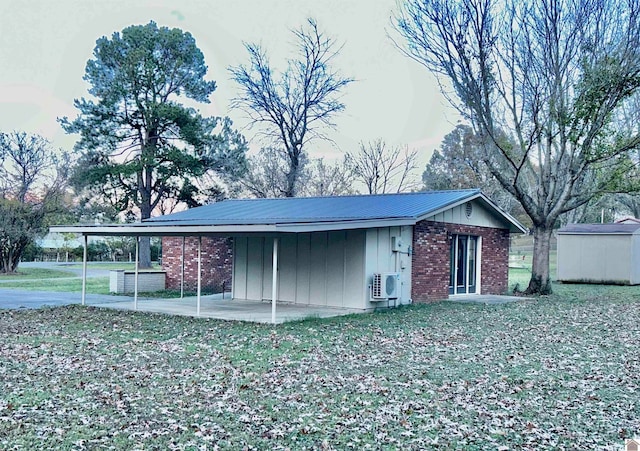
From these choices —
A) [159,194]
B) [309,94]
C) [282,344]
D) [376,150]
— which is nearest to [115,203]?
[159,194]

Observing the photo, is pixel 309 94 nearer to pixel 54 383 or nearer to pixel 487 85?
pixel 487 85

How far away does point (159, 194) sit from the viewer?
2688 cm

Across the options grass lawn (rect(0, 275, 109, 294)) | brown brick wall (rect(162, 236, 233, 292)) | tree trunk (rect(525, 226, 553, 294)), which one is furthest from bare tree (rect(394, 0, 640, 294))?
grass lawn (rect(0, 275, 109, 294))

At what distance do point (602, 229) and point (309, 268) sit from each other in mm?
14460

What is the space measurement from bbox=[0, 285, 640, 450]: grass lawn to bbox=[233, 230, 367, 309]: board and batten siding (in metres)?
2.16

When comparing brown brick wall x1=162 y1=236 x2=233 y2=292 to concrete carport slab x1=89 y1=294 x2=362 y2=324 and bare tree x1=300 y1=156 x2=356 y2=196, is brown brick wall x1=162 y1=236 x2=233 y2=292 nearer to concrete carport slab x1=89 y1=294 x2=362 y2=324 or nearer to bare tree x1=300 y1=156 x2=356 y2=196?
concrete carport slab x1=89 y1=294 x2=362 y2=324

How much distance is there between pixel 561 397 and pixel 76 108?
2441 cm

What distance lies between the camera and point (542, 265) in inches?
672

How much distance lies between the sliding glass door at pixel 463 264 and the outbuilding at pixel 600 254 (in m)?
7.85

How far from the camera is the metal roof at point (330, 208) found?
12578 millimetres

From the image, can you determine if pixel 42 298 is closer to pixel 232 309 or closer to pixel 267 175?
pixel 232 309

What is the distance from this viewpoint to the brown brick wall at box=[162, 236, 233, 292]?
57.8 ft

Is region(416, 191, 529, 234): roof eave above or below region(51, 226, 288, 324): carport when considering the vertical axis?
above

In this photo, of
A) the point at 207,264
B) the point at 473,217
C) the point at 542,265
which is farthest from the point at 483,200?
the point at 207,264
